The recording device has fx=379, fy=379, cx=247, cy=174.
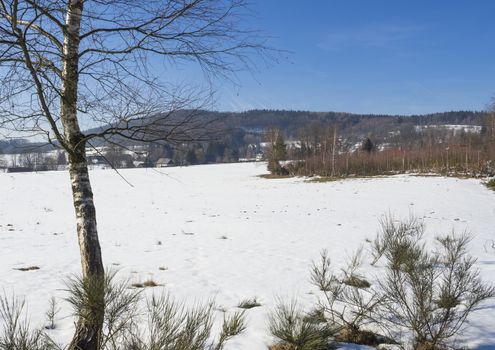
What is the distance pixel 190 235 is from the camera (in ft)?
45.6

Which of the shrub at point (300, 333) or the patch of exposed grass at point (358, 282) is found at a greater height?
the shrub at point (300, 333)

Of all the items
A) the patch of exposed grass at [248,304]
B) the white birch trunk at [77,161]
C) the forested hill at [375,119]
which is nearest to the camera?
the white birch trunk at [77,161]

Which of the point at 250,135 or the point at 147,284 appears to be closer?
the point at 147,284

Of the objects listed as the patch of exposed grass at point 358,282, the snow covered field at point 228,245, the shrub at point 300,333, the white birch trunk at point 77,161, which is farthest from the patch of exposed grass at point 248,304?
the white birch trunk at point 77,161

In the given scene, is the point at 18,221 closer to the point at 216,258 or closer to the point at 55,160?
the point at 216,258

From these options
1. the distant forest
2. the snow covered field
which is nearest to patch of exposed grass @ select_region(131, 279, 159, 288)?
the snow covered field

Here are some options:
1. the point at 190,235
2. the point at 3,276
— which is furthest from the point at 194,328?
the point at 190,235

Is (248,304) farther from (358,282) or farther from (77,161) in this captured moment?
(77,161)

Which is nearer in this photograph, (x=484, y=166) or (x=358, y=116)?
(x=484, y=166)

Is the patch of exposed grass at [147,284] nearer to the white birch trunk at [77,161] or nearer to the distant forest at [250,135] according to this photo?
the distant forest at [250,135]

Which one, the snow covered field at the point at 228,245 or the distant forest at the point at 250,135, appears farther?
the snow covered field at the point at 228,245

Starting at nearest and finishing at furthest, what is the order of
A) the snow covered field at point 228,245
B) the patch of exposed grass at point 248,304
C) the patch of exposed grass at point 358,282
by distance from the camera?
1. the patch of exposed grass at point 248,304
2. the snow covered field at point 228,245
3. the patch of exposed grass at point 358,282

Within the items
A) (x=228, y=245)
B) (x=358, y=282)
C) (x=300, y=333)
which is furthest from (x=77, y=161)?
(x=228, y=245)

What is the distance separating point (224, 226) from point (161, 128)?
1266 centimetres
